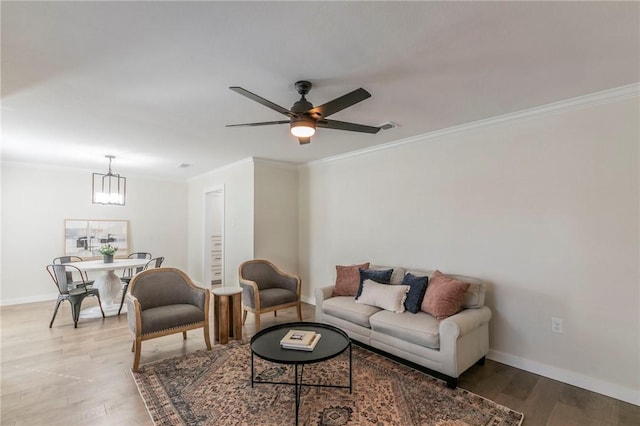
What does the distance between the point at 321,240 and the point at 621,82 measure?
154 inches

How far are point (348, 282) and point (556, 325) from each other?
210 centimetres

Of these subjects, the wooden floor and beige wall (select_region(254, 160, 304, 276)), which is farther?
beige wall (select_region(254, 160, 304, 276))

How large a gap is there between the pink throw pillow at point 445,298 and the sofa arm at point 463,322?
0.09m

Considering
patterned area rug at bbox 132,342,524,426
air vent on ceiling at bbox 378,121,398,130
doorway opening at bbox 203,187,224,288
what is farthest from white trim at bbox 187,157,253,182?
patterned area rug at bbox 132,342,524,426

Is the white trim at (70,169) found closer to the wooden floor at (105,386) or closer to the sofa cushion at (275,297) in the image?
the wooden floor at (105,386)

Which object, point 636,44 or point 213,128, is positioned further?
point 213,128

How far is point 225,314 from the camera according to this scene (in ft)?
11.7

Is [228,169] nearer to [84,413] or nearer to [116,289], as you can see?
[116,289]

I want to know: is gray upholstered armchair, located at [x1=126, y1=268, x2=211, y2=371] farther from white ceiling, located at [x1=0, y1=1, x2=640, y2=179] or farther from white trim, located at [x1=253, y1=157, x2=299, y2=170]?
white trim, located at [x1=253, y1=157, x2=299, y2=170]

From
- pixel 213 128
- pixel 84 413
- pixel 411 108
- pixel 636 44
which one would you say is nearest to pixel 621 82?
pixel 636 44

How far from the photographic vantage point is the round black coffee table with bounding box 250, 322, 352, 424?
7.27 feet

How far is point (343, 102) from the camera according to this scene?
6.86 feet

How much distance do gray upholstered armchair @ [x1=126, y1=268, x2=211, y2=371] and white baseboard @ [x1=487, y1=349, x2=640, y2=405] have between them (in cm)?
310

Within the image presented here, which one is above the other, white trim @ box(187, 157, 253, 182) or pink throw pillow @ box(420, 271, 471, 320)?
white trim @ box(187, 157, 253, 182)
